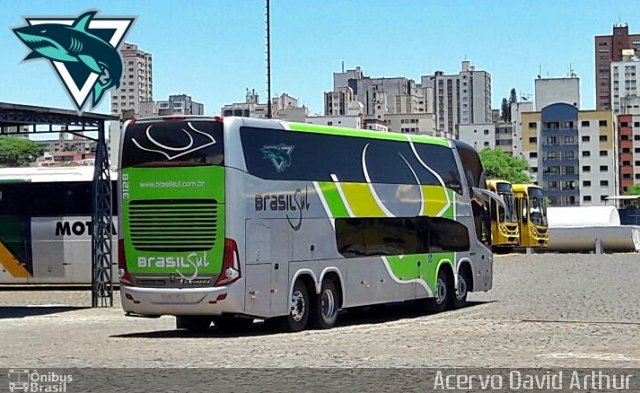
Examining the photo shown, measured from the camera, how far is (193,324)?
22.1 meters

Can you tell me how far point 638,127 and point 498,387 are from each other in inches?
6834

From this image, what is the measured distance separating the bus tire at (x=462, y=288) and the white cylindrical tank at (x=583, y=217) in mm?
40880

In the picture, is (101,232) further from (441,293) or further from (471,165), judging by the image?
(471,165)

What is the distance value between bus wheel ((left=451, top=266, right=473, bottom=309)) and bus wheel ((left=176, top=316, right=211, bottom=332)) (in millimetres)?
6941

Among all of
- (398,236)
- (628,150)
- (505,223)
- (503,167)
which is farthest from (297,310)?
(628,150)

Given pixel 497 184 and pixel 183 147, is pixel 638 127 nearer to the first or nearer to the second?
pixel 497 184

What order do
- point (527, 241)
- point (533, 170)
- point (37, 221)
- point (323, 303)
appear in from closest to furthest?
point (323, 303) → point (37, 221) → point (527, 241) → point (533, 170)

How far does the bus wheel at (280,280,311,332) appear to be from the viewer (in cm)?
2077

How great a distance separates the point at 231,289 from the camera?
19.5 meters

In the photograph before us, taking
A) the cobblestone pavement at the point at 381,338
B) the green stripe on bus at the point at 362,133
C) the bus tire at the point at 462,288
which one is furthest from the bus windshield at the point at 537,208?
the green stripe on bus at the point at 362,133

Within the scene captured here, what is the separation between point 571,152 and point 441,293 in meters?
140

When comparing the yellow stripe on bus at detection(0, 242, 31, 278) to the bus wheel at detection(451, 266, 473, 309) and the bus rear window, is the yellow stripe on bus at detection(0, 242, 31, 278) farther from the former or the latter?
the bus rear window

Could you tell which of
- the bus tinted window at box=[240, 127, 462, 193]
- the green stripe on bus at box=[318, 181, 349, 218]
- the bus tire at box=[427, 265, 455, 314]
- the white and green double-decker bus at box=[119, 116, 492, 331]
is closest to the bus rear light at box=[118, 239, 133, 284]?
the white and green double-decker bus at box=[119, 116, 492, 331]

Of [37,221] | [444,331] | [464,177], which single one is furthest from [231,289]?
[37,221]
